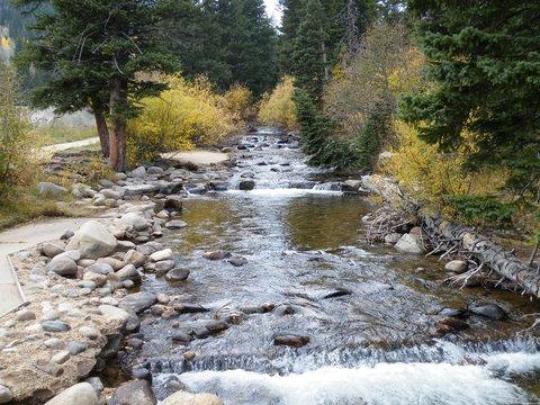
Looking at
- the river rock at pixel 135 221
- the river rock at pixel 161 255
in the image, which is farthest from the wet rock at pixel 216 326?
the river rock at pixel 135 221

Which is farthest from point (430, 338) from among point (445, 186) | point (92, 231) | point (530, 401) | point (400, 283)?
point (92, 231)

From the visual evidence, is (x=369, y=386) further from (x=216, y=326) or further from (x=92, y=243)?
(x=92, y=243)

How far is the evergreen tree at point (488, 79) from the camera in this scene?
645cm

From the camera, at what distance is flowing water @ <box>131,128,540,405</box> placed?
6.62 metres

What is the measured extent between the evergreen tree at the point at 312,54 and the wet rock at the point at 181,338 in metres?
30.4

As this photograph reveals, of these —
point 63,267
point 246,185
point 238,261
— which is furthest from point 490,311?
point 246,185

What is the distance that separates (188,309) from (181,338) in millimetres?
1022

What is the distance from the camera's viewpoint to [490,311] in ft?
27.6

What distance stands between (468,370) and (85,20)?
59.1ft

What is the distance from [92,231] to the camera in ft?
35.2

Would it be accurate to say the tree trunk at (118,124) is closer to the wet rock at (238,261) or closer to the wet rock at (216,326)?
the wet rock at (238,261)

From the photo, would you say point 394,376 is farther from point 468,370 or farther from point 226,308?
point 226,308

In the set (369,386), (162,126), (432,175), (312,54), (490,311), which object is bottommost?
(369,386)

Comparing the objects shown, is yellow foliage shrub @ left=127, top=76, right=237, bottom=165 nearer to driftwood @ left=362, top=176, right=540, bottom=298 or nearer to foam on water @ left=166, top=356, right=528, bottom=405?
driftwood @ left=362, top=176, right=540, bottom=298
